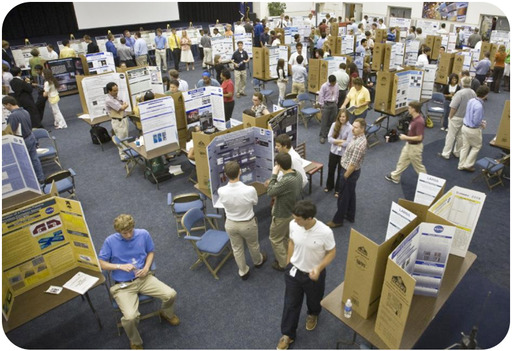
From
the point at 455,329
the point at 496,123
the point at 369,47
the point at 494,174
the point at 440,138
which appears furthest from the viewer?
the point at 369,47

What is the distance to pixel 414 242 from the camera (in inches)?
126

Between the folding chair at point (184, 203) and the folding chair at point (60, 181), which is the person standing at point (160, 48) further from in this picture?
the folding chair at point (184, 203)

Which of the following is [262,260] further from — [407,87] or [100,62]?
[100,62]

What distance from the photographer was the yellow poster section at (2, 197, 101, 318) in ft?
12.1

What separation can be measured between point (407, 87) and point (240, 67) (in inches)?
208

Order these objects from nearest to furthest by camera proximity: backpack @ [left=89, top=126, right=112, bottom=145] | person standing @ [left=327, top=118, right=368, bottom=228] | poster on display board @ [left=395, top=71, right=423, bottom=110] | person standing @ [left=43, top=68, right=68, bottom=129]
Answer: person standing @ [left=327, top=118, right=368, bottom=228], poster on display board @ [left=395, top=71, right=423, bottom=110], backpack @ [left=89, top=126, right=112, bottom=145], person standing @ [left=43, top=68, right=68, bottom=129]

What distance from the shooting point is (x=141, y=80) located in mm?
9508

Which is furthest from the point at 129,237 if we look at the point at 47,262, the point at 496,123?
the point at 496,123

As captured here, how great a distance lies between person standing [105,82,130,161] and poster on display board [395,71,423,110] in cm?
588

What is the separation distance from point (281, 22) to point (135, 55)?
8.62m

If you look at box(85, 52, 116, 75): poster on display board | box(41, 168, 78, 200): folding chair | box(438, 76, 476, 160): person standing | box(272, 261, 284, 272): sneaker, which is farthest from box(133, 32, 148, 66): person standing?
box(272, 261, 284, 272): sneaker

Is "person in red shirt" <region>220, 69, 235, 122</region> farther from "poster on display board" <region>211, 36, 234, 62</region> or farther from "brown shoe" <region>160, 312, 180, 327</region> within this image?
"poster on display board" <region>211, 36, 234, 62</region>

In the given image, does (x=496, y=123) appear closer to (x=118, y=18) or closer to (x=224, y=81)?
(x=224, y=81)

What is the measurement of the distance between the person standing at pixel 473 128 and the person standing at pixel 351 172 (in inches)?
107
